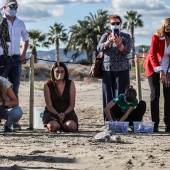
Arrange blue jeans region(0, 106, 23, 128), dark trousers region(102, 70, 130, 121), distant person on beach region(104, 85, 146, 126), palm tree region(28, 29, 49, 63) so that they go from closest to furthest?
blue jeans region(0, 106, 23, 128), distant person on beach region(104, 85, 146, 126), dark trousers region(102, 70, 130, 121), palm tree region(28, 29, 49, 63)

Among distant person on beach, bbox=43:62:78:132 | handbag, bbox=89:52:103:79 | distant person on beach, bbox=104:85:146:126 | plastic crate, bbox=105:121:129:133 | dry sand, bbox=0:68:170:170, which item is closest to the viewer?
dry sand, bbox=0:68:170:170

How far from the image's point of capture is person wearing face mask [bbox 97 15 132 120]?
9.68 metres

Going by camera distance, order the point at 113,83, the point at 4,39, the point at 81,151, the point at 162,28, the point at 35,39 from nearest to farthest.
→ the point at 81,151 < the point at 162,28 < the point at 4,39 < the point at 113,83 < the point at 35,39

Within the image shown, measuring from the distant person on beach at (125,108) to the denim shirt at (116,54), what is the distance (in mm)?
403

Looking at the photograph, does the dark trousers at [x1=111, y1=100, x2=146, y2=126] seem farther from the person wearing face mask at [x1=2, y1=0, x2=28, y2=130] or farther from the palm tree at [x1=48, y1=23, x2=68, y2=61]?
the palm tree at [x1=48, y1=23, x2=68, y2=61]

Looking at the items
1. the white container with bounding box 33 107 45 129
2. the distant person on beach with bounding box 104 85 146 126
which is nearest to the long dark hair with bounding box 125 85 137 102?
the distant person on beach with bounding box 104 85 146 126

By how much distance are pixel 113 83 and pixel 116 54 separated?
506mm

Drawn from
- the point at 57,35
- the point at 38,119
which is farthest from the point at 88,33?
the point at 38,119

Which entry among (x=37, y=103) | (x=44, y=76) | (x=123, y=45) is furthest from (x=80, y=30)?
(x=123, y=45)

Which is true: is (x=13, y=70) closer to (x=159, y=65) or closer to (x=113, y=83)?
(x=113, y=83)

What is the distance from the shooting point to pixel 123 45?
961cm

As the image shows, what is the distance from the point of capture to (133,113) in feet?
32.1

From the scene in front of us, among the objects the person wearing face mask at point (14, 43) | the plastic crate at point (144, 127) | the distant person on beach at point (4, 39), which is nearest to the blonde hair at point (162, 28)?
the plastic crate at point (144, 127)

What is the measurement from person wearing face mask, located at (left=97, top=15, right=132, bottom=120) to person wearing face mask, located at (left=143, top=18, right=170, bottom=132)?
422 mm
